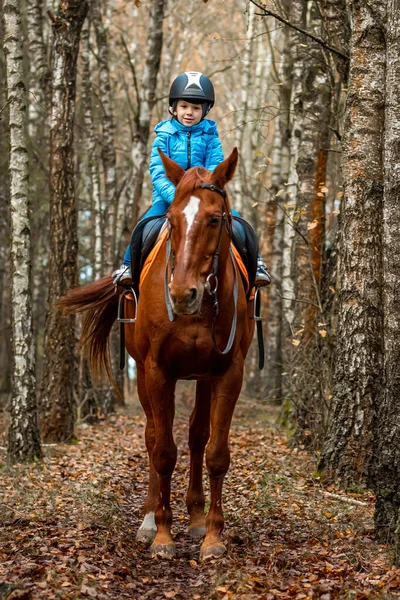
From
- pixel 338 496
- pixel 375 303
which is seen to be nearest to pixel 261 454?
pixel 338 496

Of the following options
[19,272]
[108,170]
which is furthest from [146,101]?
[19,272]

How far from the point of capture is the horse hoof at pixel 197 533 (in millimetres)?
7195

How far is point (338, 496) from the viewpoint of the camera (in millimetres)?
7820

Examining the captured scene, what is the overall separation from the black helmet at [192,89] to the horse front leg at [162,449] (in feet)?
8.00

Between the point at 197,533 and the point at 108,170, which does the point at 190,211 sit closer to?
the point at 197,533

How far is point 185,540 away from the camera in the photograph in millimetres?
7219

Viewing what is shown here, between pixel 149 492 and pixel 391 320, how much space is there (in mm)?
2866

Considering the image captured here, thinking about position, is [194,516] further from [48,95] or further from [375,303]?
[48,95]

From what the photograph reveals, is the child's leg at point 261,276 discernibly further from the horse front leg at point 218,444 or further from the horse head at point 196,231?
the horse head at point 196,231

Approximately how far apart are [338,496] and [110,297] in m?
3.19

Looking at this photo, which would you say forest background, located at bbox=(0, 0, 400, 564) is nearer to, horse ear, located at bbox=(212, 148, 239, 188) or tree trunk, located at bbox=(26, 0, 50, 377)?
horse ear, located at bbox=(212, 148, 239, 188)

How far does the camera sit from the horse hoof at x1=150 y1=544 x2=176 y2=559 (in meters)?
6.56

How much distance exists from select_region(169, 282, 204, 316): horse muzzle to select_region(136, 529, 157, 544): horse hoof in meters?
2.58

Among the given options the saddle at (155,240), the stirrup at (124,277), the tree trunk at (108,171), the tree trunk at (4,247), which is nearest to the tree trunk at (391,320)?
the saddle at (155,240)
